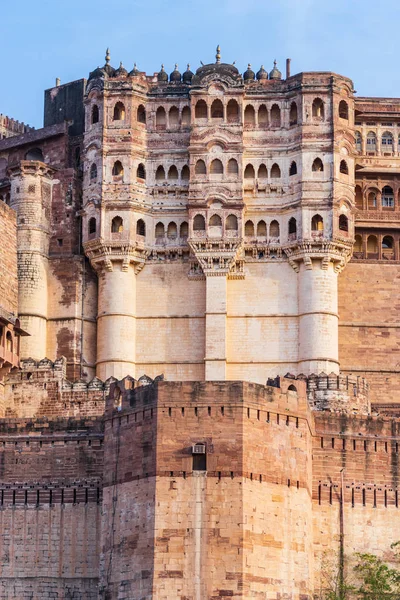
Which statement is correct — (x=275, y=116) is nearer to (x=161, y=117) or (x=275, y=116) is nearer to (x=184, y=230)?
(x=161, y=117)

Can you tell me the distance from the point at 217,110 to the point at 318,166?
3.76 meters

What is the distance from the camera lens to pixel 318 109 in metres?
64.1

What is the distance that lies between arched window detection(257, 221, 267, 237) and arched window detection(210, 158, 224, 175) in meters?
2.01

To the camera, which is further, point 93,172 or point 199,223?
point 93,172

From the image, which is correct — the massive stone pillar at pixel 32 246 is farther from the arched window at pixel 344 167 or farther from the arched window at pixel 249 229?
the arched window at pixel 344 167

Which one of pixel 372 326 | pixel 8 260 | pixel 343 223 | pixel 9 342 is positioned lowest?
pixel 9 342

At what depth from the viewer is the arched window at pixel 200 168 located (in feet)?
210

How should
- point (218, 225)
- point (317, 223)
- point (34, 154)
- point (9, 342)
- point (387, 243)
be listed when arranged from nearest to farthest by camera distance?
point (9, 342) < point (317, 223) < point (218, 225) < point (387, 243) < point (34, 154)

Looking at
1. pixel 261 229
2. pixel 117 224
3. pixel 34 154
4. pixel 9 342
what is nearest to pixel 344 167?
pixel 261 229

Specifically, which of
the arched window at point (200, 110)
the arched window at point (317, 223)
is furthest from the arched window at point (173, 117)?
the arched window at point (317, 223)

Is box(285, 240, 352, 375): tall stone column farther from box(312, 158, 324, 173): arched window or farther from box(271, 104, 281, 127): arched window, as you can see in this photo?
box(271, 104, 281, 127): arched window

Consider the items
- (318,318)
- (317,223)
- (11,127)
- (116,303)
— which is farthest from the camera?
(11,127)

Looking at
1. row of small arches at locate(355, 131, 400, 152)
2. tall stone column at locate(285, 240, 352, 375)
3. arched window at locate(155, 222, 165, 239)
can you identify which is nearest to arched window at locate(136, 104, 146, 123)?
arched window at locate(155, 222, 165, 239)

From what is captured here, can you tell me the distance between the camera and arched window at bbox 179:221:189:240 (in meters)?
64.0
